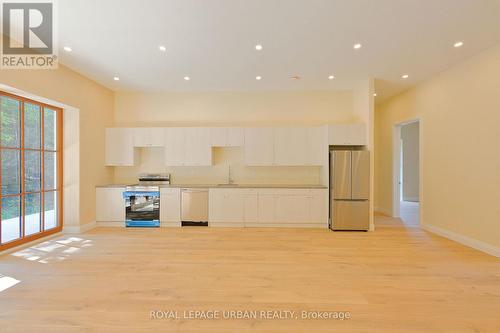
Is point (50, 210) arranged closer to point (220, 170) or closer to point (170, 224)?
point (170, 224)

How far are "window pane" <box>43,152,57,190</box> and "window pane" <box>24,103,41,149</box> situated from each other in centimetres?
29

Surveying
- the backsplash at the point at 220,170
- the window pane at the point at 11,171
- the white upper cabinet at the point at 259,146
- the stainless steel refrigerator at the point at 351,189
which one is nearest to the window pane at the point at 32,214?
the window pane at the point at 11,171

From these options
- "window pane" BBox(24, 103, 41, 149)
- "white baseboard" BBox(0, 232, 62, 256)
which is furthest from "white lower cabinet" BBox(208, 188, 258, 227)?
"window pane" BBox(24, 103, 41, 149)

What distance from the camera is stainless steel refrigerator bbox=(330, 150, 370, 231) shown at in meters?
4.62

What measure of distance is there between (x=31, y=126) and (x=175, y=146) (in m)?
2.47

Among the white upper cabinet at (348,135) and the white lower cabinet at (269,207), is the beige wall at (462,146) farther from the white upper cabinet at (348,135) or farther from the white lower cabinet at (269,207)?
the white lower cabinet at (269,207)

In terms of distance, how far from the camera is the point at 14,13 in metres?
2.73

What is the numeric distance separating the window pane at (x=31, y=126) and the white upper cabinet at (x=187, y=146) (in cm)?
223

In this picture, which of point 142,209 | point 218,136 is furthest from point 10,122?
point 218,136

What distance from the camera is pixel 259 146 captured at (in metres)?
5.18

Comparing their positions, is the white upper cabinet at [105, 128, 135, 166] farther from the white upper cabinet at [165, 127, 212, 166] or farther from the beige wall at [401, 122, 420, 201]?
the beige wall at [401, 122, 420, 201]

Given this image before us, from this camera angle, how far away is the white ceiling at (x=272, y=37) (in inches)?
102

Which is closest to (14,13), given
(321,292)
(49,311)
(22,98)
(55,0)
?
(55,0)

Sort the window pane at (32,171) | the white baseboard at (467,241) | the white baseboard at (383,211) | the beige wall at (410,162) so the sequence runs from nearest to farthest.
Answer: the white baseboard at (467,241), the window pane at (32,171), the white baseboard at (383,211), the beige wall at (410,162)
